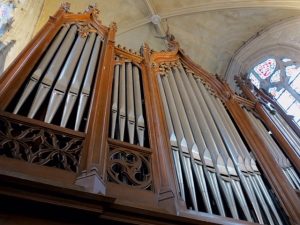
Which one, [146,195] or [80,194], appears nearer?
[80,194]

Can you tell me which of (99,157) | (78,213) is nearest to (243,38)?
(99,157)

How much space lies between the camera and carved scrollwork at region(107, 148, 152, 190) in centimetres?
281

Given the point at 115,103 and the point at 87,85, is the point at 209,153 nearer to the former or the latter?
the point at 115,103

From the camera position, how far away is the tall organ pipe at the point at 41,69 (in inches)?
123

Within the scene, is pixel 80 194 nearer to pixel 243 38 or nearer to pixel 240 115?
pixel 240 115

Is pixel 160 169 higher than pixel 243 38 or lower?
lower

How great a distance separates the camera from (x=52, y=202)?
209 cm

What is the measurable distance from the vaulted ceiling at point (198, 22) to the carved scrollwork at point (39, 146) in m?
7.11

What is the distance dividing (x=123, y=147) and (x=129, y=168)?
269 millimetres

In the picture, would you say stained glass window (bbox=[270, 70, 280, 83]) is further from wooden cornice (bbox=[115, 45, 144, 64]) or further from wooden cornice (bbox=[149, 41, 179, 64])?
wooden cornice (bbox=[115, 45, 144, 64])

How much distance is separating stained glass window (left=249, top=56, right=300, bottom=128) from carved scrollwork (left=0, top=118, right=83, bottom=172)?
6.34 m

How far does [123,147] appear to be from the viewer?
3.15 m

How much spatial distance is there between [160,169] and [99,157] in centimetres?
56

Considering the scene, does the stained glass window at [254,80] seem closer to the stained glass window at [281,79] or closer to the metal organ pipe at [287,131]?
the stained glass window at [281,79]
